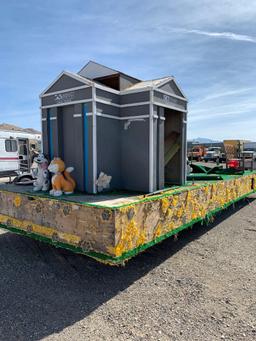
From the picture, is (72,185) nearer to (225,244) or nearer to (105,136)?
(105,136)

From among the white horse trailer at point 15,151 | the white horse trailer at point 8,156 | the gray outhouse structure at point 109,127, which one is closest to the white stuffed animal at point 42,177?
the gray outhouse structure at point 109,127

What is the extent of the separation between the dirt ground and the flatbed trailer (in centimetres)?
54

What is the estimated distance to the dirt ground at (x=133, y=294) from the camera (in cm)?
267

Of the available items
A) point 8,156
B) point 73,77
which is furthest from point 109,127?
point 8,156

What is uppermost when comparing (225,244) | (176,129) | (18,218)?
(176,129)

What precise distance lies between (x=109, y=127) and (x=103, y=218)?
5.87 ft

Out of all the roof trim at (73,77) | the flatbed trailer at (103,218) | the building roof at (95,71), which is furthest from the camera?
the building roof at (95,71)

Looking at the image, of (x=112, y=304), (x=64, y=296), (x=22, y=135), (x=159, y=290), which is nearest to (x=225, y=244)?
(x=159, y=290)

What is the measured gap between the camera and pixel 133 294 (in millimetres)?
3350

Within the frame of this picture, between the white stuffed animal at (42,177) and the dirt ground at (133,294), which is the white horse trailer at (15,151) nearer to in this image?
the white stuffed animal at (42,177)

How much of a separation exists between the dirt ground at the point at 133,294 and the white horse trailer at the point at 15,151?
10043 mm

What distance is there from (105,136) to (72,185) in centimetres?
93

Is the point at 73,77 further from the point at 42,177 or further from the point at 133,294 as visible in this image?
the point at 133,294

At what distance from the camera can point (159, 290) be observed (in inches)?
135
